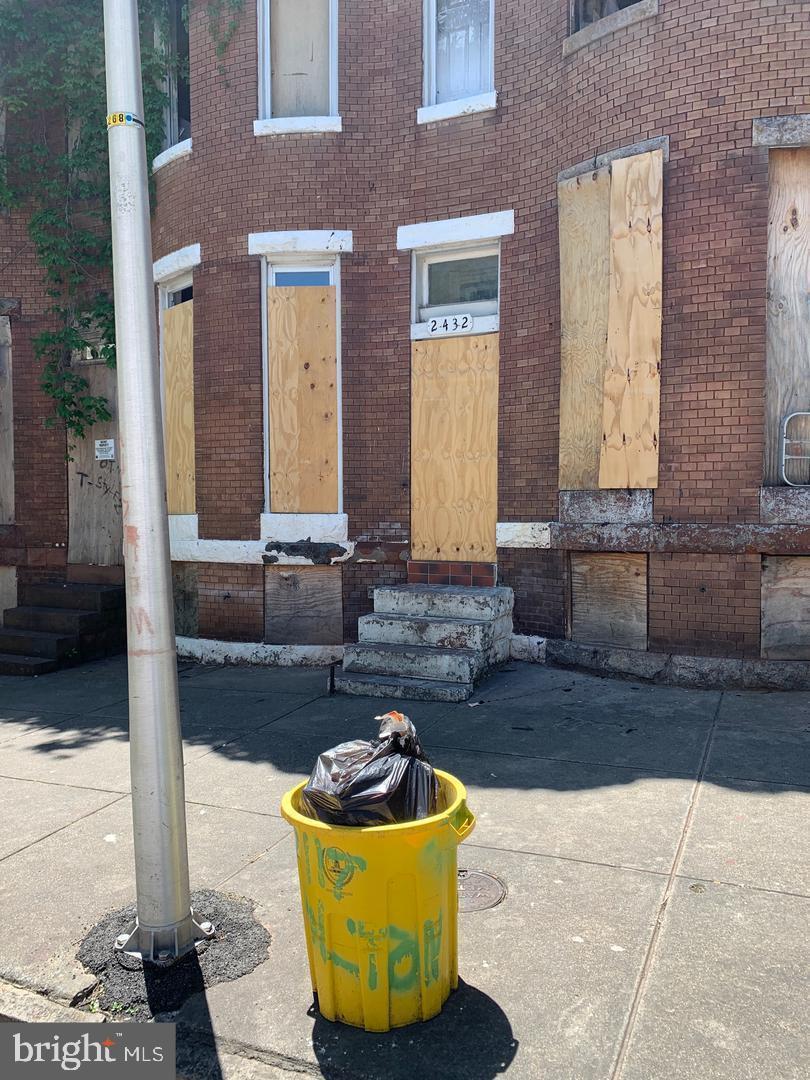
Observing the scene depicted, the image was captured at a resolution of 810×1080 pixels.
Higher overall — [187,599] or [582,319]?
[582,319]

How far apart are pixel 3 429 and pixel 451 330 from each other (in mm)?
6377

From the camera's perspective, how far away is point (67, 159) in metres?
10.6

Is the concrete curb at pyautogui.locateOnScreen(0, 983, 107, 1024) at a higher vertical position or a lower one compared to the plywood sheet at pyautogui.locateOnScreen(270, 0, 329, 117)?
lower

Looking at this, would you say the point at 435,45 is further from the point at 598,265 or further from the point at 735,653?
the point at 735,653

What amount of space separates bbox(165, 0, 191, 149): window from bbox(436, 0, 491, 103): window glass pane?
3.12 metres

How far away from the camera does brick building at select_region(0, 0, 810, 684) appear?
286 inches

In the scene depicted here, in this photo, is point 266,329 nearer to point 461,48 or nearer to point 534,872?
point 461,48

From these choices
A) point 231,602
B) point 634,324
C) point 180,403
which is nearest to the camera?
point 634,324

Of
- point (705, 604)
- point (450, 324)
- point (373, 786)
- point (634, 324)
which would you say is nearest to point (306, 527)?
point (450, 324)

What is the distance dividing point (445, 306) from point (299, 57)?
3.19m

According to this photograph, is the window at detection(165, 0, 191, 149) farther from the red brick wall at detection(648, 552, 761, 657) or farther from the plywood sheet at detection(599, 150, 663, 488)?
the red brick wall at detection(648, 552, 761, 657)

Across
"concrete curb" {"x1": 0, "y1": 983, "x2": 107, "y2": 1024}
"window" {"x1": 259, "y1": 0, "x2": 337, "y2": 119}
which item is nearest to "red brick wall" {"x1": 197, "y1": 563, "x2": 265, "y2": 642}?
"window" {"x1": 259, "y1": 0, "x2": 337, "y2": 119}

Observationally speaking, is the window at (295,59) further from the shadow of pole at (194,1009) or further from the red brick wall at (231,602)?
the shadow of pole at (194,1009)

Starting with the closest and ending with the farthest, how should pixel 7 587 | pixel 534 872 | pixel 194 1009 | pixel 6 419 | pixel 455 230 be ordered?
pixel 194 1009 → pixel 534 872 → pixel 455 230 → pixel 6 419 → pixel 7 587
